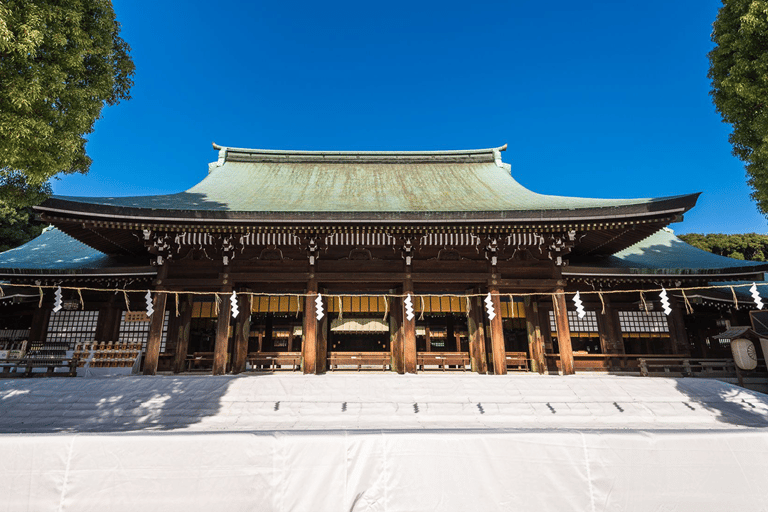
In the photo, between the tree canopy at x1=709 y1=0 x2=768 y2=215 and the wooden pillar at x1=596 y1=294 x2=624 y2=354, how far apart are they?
5.94 metres

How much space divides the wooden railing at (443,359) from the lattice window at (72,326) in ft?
36.6

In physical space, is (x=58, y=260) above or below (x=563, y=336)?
above

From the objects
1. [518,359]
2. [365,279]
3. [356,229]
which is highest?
[356,229]

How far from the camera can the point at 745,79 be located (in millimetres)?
8633

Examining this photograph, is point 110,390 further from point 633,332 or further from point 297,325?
point 633,332

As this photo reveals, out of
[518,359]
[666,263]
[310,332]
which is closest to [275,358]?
[310,332]

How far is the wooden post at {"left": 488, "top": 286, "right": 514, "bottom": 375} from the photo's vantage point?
1203 centimetres

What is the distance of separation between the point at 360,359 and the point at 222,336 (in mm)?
4331

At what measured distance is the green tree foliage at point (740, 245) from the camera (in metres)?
36.9

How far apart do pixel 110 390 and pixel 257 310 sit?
485cm

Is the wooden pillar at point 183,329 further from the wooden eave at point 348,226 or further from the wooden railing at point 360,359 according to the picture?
the wooden railing at point 360,359

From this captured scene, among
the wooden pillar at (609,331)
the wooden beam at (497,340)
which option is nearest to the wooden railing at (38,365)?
the wooden beam at (497,340)

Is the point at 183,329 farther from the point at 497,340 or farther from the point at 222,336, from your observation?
the point at 497,340

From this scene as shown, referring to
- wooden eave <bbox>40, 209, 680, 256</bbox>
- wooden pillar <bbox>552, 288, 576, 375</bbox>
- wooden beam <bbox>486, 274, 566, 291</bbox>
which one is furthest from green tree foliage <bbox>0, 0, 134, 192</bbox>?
wooden pillar <bbox>552, 288, 576, 375</bbox>
